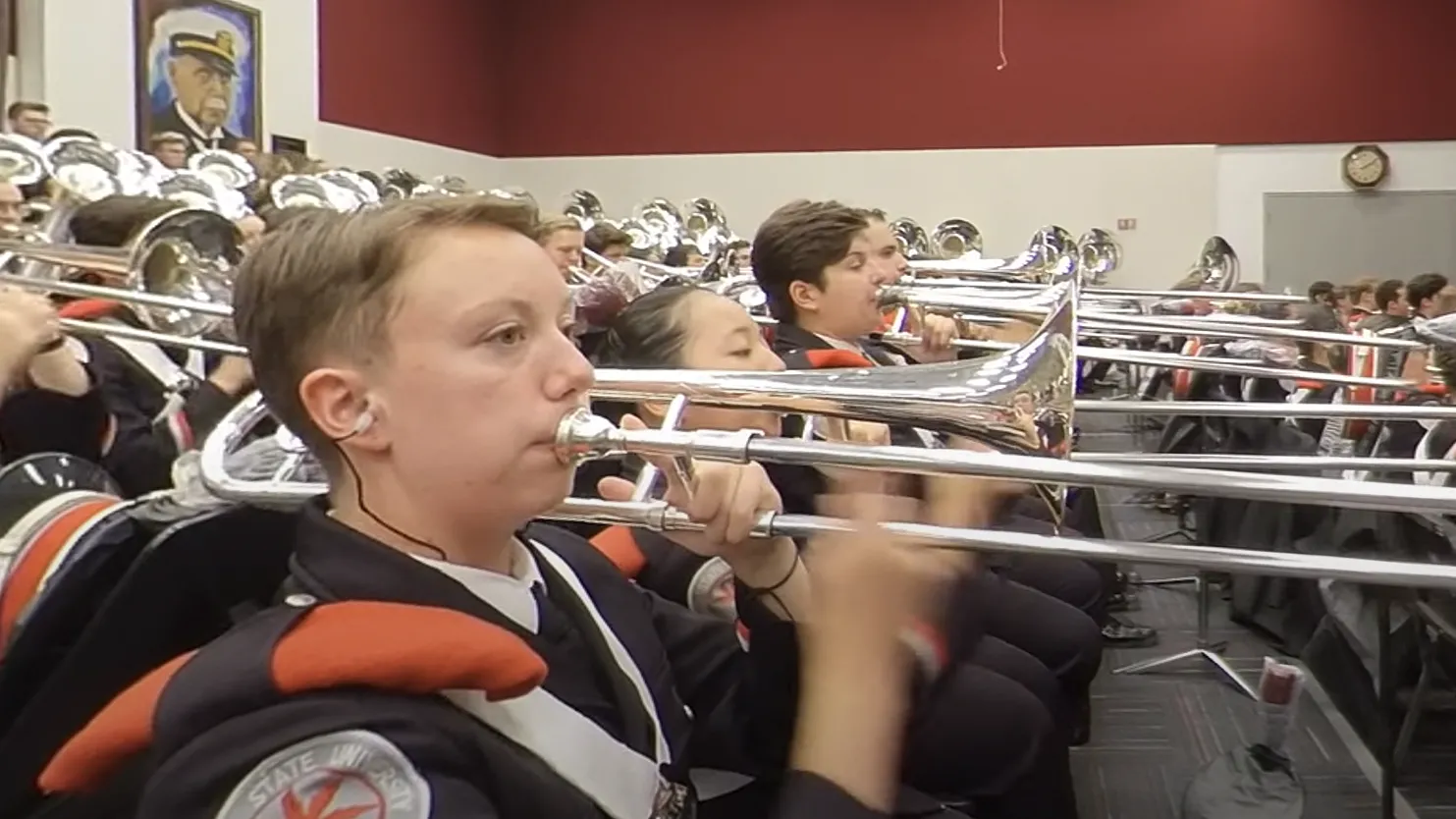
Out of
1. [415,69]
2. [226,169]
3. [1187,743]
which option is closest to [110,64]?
[226,169]

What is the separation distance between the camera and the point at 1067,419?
1625 millimetres

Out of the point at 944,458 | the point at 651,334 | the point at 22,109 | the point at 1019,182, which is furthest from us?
the point at 1019,182

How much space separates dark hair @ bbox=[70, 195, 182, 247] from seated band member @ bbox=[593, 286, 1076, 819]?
1348 millimetres

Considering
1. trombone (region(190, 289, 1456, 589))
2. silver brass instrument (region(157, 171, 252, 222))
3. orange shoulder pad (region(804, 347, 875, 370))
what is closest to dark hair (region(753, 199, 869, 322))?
orange shoulder pad (region(804, 347, 875, 370))

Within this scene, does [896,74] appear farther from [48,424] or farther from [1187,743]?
[48,424]

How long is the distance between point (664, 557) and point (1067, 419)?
526mm

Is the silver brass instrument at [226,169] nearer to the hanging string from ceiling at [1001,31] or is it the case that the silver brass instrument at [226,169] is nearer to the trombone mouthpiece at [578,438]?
the trombone mouthpiece at [578,438]

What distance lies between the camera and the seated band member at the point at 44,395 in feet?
6.88

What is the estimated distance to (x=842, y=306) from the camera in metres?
3.17

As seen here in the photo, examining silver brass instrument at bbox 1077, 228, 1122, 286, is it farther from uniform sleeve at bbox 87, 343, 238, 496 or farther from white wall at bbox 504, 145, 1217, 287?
uniform sleeve at bbox 87, 343, 238, 496

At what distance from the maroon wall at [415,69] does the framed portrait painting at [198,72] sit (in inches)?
48.5

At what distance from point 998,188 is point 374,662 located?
11.5 meters

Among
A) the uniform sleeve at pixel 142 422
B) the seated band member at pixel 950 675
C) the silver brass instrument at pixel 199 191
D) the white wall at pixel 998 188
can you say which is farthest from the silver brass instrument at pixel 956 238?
the seated band member at pixel 950 675

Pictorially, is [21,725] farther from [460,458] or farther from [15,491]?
[460,458]
